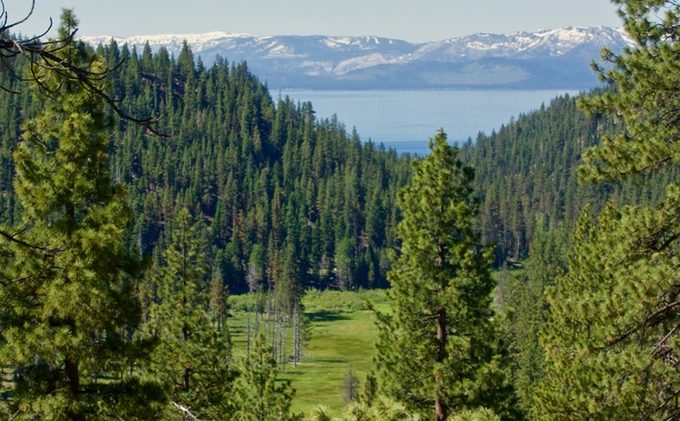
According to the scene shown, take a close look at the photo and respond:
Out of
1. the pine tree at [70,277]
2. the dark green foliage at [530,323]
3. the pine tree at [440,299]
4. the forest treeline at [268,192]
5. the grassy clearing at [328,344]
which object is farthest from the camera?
the forest treeline at [268,192]

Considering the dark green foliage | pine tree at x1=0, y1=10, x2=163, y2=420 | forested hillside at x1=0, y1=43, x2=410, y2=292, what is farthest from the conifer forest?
forested hillside at x1=0, y1=43, x2=410, y2=292

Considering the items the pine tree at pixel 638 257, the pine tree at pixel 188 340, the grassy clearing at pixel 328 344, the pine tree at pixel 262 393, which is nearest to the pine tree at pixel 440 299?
the pine tree at pixel 638 257

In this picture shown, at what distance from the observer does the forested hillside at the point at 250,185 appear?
486 feet

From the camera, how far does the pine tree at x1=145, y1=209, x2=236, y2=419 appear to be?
23.7 m

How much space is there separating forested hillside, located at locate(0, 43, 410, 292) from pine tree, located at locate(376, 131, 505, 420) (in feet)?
342

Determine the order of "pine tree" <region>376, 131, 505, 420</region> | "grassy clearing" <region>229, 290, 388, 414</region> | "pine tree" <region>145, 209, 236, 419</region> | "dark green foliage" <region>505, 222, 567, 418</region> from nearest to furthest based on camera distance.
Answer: "pine tree" <region>376, 131, 505, 420</region>, "pine tree" <region>145, 209, 236, 419</region>, "dark green foliage" <region>505, 222, 567, 418</region>, "grassy clearing" <region>229, 290, 388, 414</region>

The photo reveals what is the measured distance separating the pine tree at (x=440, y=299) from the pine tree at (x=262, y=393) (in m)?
6.72

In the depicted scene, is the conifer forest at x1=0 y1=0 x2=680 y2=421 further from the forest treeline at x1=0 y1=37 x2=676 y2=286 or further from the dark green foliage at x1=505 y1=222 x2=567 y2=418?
the forest treeline at x1=0 y1=37 x2=676 y2=286

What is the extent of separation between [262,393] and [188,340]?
394 cm

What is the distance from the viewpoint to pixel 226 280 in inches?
5576

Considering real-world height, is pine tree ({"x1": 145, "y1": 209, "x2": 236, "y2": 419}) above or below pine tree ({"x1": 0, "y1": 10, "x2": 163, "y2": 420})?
below

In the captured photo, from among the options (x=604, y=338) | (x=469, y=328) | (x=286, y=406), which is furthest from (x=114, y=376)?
(x=286, y=406)

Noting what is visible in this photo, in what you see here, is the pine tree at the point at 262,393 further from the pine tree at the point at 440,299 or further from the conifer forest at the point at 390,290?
the pine tree at the point at 440,299

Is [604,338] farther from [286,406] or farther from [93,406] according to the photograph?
[286,406]
